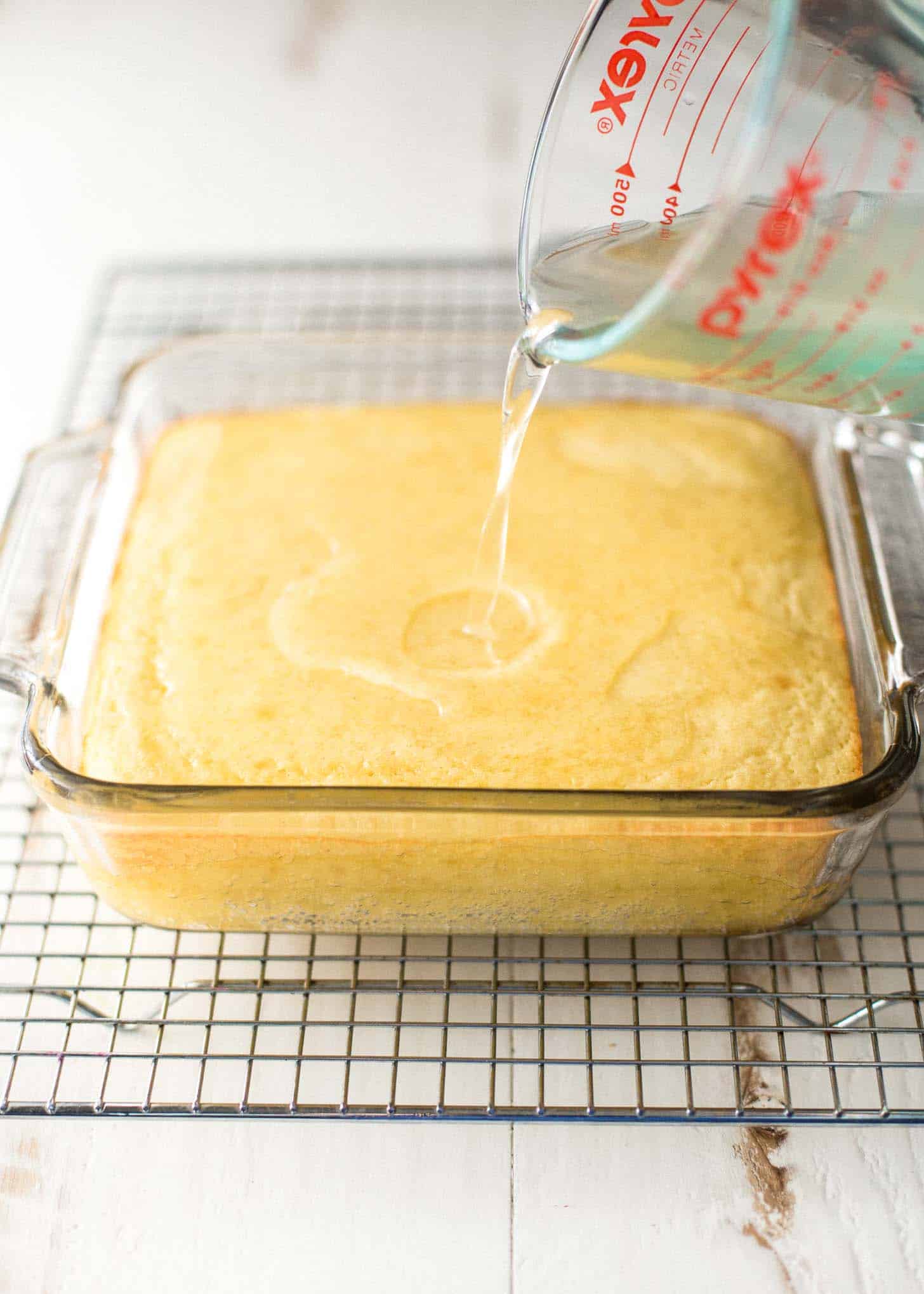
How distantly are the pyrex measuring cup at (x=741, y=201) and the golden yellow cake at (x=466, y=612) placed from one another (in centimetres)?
29

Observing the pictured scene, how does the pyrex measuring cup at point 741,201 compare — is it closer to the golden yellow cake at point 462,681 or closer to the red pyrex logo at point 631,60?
the red pyrex logo at point 631,60

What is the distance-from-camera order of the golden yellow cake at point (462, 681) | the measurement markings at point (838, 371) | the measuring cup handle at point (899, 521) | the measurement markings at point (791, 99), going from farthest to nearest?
the measuring cup handle at point (899, 521) < the golden yellow cake at point (462, 681) < the measurement markings at point (838, 371) < the measurement markings at point (791, 99)

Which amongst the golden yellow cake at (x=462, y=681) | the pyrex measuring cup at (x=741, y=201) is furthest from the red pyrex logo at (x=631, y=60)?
the golden yellow cake at (x=462, y=681)

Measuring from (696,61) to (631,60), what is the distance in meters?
0.06

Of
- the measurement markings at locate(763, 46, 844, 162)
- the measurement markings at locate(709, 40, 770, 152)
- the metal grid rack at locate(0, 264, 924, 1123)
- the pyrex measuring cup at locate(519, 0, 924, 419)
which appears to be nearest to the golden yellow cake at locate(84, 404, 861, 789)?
the metal grid rack at locate(0, 264, 924, 1123)

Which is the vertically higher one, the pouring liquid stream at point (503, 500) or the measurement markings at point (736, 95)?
the measurement markings at point (736, 95)

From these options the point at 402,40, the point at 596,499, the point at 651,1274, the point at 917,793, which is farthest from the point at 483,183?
the point at 651,1274

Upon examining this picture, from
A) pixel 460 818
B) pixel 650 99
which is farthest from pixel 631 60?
pixel 460 818

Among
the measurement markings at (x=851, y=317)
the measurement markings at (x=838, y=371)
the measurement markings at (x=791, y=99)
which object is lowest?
the measurement markings at (x=838, y=371)

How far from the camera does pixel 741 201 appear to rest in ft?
2.38

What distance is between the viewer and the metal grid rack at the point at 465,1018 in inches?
38.6

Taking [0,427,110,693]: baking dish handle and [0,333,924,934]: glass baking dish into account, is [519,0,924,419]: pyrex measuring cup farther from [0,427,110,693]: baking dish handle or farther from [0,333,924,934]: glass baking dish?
[0,427,110,693]: baking dish handle

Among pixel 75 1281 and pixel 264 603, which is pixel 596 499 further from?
pixel 75 1281

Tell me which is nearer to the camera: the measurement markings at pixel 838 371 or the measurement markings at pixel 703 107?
the measurement markings at pixel 838 371
